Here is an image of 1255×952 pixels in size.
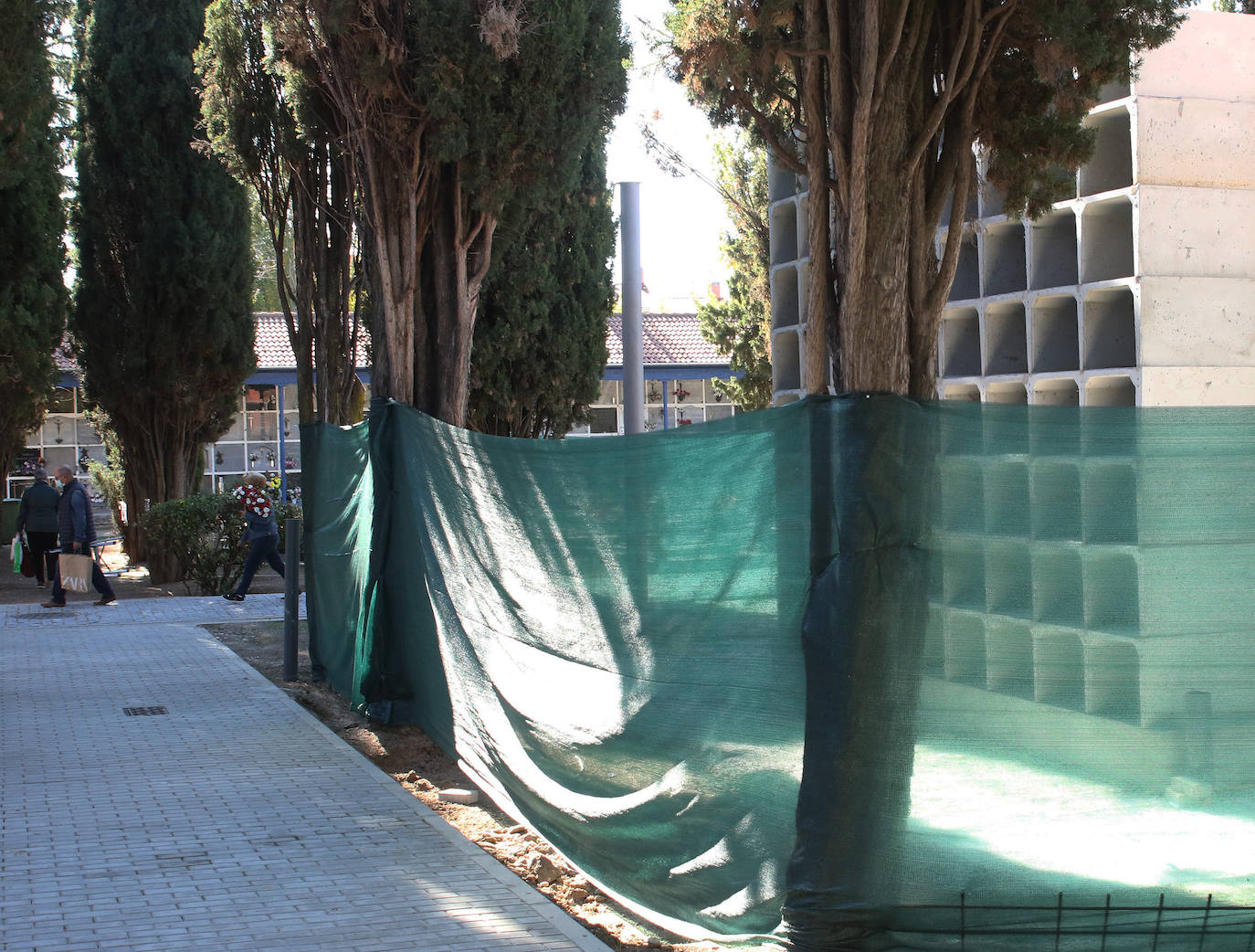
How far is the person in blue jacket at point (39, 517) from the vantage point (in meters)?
16.6

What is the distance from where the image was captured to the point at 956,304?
23.7 ft

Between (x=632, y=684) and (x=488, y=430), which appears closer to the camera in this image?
(x=632, y=684)

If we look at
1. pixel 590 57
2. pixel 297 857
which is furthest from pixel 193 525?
pixel 297 857

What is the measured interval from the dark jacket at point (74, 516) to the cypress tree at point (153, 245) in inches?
143

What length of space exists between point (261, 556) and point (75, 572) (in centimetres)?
196

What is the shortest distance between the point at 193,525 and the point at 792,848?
46.8ft

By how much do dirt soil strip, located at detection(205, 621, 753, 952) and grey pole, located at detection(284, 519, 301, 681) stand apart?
0.17 metres

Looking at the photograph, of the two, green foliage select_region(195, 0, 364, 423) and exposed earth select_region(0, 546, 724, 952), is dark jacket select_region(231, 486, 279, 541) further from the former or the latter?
green foliage select_region(195, 0, 364, 423)

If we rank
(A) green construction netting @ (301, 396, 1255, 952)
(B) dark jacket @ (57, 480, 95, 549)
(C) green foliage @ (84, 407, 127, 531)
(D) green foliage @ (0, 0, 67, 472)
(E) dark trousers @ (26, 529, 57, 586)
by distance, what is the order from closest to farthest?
1. (A) green construction netting @ (301, 396, 1255, 952)
2. (B) dark jacket @ (57, 480, 95, 549)
3. (E) dark trousers @ (26, 529, 57, 586)
4. (D) green foliage @ (0, 0, 67, 472)
5. (C) green foliage @ (84, 407, 127, 531)

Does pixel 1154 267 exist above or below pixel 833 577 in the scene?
above

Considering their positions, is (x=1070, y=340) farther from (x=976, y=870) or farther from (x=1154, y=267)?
(x=976, y=870)

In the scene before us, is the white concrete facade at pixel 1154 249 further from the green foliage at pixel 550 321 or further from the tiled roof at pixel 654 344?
the tiled roof at pixel 654 344

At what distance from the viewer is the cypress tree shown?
18688 millimetres

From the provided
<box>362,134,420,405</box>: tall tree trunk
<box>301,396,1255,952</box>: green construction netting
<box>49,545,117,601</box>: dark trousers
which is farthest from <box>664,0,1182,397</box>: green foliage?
<box>49,545,117,601</box>: dark trousers
